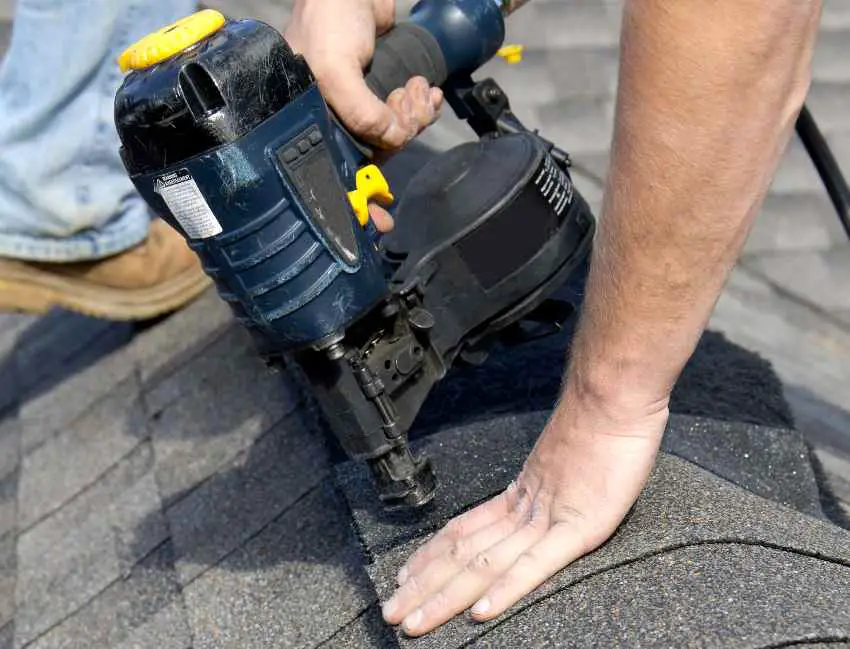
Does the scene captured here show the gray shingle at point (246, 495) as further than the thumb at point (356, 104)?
Yes

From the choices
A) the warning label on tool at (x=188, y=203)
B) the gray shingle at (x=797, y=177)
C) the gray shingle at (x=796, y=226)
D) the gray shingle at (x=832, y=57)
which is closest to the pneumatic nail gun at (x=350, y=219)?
the warning label on tool at (x=188, y=203)

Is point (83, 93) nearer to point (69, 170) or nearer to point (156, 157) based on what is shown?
point (69, 170)

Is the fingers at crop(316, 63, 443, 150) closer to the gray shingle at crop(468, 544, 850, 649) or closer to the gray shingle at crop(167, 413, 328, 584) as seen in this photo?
the gray shingle at crop(167, 413, 328, 584)

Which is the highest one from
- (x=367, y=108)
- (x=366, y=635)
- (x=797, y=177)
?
(x=367, y=108)

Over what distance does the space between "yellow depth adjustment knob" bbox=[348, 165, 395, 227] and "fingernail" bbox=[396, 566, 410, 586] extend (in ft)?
1.50

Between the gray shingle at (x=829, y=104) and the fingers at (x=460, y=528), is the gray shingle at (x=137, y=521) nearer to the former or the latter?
the fingers at (x=460, y=528)

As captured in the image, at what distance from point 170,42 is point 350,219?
31 centimetres

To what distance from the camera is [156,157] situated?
1265mm

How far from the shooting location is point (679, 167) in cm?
108

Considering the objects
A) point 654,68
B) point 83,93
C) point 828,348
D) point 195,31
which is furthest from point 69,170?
point 828,348

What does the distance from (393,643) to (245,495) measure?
1.81 ft

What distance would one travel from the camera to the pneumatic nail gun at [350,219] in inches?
49.2

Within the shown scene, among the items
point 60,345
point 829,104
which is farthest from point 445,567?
point 829,104

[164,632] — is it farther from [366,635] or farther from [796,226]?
[796,226]
